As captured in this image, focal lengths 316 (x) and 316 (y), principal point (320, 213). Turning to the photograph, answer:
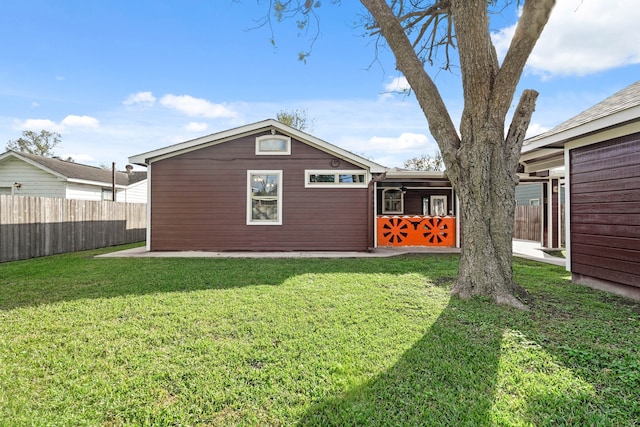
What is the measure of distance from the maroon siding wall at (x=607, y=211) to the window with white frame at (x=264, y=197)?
21.3 feet

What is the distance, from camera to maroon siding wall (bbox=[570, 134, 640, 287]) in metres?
4.16

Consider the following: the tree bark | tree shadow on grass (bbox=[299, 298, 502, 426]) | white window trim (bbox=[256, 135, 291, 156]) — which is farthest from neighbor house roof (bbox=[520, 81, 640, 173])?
white window trim (bbox=[256, 135, 291, 156])

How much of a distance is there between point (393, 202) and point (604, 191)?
8.70m

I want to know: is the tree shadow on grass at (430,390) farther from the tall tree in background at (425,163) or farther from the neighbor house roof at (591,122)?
the tall tree in background at (425,163)

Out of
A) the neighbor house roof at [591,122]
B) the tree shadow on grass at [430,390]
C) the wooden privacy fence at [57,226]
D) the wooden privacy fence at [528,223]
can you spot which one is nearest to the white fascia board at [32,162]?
the wooden privacy fence at [57,226]

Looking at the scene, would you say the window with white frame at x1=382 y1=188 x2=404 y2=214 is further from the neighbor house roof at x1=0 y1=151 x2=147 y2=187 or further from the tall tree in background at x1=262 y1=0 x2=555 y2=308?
the neighbor house roof at x1=0 y1=151 x2=147 y2=187

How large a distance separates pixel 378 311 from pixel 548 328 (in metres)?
1.65

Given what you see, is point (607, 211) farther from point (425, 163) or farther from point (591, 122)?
point (425, 163)

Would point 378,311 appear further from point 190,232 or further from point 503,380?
point 190,232

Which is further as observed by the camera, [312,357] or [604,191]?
[604,191]

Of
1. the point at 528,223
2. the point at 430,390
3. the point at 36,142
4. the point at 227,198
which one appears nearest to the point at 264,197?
the point at 227,198

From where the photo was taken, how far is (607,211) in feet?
15.0

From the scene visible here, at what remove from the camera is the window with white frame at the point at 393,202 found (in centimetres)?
1317

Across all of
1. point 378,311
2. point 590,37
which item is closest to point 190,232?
point 378,311
